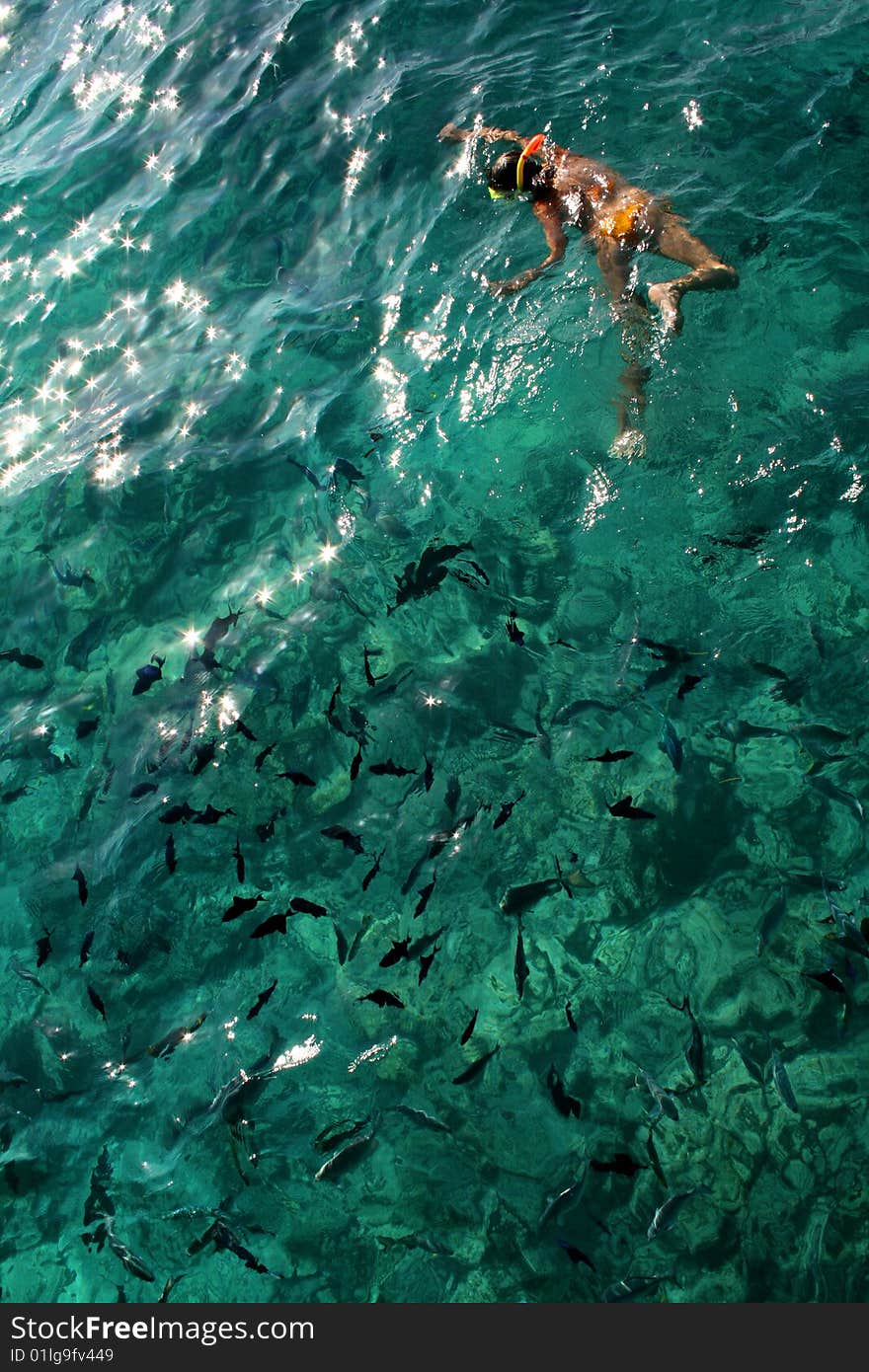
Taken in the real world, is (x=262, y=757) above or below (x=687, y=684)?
above

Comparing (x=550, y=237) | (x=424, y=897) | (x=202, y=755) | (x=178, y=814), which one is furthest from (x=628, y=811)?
(x=550, y=237)

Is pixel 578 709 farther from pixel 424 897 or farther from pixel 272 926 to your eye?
pixel 272 926

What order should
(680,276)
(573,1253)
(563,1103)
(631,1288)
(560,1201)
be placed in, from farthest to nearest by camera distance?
(680,276), (563,1103), (560,1201), (573,1253), (631,1288)

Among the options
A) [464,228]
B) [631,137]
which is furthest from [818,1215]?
[631,137]

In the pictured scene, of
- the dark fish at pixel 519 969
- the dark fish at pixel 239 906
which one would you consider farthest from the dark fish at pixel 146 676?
the dark fish at pixel 519 969

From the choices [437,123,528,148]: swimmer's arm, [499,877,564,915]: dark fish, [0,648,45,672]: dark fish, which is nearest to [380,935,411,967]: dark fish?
[499,877,564,915]: dark fish

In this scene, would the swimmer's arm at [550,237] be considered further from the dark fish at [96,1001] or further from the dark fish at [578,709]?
the dark fish at [96,1001]
